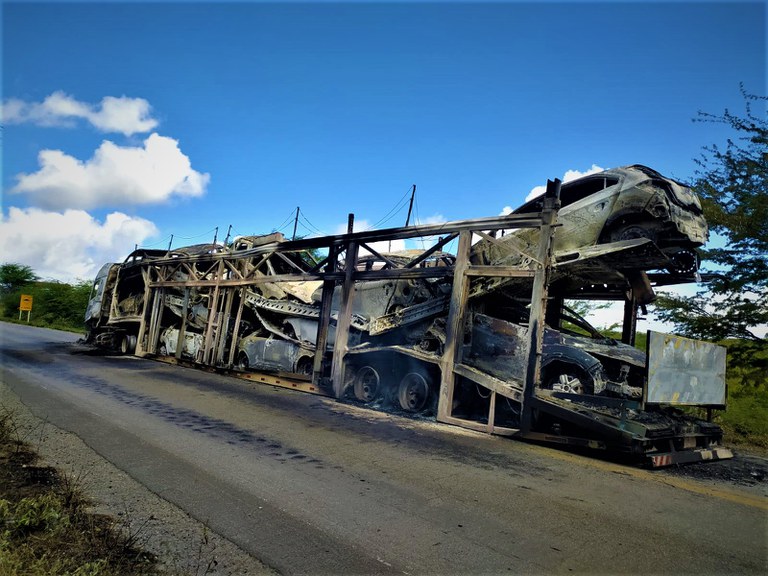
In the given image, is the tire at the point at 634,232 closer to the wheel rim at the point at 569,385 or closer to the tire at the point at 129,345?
the wheel rim at the point at 569,385

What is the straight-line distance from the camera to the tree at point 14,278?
49000 millimetres

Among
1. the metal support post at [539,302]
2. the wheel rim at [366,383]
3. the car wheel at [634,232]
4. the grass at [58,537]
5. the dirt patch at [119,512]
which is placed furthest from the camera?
the wheel rim at [366,383]

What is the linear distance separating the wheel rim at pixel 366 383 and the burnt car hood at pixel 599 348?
12.9ft

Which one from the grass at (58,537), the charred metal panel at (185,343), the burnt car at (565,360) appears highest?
the burnt car at (565,360)

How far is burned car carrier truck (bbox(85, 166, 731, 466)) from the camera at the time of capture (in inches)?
272

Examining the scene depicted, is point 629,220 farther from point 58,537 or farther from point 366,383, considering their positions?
point 58,537

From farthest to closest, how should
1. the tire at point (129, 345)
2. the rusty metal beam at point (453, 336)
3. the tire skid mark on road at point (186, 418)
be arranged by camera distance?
1. the tire at point (129, 345)
2. the rusty metal beam at point (453, 336)
3. the tire skid mark on road at point (186, 418)

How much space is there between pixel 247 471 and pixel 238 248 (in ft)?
39.7

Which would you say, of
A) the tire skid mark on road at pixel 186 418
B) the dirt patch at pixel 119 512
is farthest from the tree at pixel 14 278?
the dirt patch at pixel 119 512

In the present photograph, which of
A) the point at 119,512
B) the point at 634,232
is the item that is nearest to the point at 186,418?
the point at 119,512

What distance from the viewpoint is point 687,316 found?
10.6m

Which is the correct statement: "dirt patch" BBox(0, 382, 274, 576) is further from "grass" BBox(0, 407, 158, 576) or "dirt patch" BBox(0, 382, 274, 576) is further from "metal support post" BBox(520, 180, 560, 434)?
"metal support post" BBox(520, 180, 560, 434)

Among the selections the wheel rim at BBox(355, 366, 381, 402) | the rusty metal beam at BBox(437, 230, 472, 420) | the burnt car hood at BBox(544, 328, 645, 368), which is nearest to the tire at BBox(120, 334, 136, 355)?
the wheel rim at BBox(355, 366, 381, 402)

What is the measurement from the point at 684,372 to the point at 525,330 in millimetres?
2384
